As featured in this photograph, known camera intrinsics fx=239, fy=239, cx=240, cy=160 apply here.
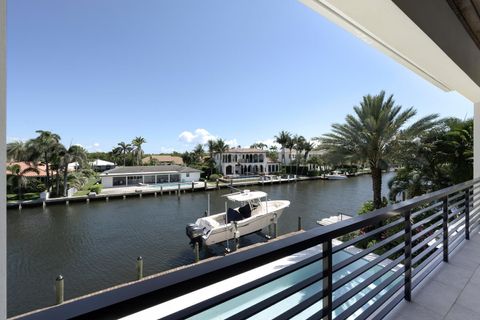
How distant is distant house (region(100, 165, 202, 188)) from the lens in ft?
82.9

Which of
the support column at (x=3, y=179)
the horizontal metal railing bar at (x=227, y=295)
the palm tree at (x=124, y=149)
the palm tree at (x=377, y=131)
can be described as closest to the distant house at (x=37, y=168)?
the palm tree at (x=377, y=131)

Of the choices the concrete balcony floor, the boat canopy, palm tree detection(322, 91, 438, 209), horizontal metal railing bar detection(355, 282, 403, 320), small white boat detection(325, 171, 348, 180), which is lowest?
small white boat detection(325, 171, 348, 180)

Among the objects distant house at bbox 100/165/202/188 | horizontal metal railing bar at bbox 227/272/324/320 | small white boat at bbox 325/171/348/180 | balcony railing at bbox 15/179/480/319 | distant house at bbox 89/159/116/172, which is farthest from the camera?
distant house at bbox 89/159/116/172

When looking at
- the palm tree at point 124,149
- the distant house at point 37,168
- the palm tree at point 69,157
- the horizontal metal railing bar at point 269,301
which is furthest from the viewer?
the palm tree at point 124,149

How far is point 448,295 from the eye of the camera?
216 cm

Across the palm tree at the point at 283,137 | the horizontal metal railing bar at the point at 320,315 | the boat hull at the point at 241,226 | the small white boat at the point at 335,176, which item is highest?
the palm tree at the point at 283,137

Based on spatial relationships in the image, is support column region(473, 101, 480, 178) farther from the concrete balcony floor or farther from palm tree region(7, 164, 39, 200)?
palm tree region(7, 164, 39, 200)

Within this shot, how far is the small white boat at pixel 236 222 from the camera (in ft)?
Result: 31.1

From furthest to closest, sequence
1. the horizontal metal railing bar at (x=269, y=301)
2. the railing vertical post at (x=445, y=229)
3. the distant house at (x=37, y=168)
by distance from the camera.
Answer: the distant house at (x=37, y=168), the railing vertical post at (x=445, y=229), the horizontal metal railing bar at (x=269, y=301)

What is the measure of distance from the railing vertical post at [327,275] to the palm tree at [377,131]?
28.1 feet

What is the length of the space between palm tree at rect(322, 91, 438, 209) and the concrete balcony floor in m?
6.40

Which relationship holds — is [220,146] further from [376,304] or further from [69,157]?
[376,304]

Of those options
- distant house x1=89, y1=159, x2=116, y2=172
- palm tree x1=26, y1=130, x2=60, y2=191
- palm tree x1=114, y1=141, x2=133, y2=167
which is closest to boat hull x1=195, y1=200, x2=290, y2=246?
palm tree x1=26, y1=130, x2=60, y2=191

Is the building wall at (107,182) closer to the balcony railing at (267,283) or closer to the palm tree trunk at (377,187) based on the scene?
the palm tree trunk at (377,187)
